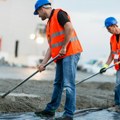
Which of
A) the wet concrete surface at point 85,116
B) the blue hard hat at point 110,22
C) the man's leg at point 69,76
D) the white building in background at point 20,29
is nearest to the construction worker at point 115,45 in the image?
the blue hard hat at point 110,22

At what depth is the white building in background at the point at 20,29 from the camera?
49625 millimetres

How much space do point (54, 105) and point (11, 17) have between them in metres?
42.5

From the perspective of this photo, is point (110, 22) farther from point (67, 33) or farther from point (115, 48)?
point (67, 33)

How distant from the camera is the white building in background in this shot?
49.6 metres

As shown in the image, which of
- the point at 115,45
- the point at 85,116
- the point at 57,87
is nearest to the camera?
the point at 57,87

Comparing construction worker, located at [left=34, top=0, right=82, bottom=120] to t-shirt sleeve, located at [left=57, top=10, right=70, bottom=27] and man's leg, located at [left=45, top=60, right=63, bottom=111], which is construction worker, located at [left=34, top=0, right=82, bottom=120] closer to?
t-shirt sleeve, located at [left=57, top=10, right=70, bottom=27]

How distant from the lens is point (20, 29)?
50688 mm

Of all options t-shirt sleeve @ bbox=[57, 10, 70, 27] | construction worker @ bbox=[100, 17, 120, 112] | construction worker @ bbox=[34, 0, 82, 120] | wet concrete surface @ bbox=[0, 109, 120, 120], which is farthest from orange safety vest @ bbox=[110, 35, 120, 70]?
t-shirt sleeve @ bbox=[57, 10, 70, 27]

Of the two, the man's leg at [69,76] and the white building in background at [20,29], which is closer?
the man's leg at [69,76]

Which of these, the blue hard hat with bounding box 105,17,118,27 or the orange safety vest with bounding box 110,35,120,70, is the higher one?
the blue hard hat with bounding box 105,17,118,27

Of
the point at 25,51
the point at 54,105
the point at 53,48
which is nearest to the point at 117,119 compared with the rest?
the point at 54,105

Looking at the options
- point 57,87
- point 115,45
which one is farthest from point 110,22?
point 57,87

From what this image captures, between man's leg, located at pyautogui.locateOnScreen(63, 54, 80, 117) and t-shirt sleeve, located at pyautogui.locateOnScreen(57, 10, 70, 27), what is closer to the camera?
t-shirt sleeve, located at pyautogui.locateOnScreen(57, 10, 70, 27)

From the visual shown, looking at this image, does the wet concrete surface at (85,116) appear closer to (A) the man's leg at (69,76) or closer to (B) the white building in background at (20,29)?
(A) the man's leg at (69,76)
